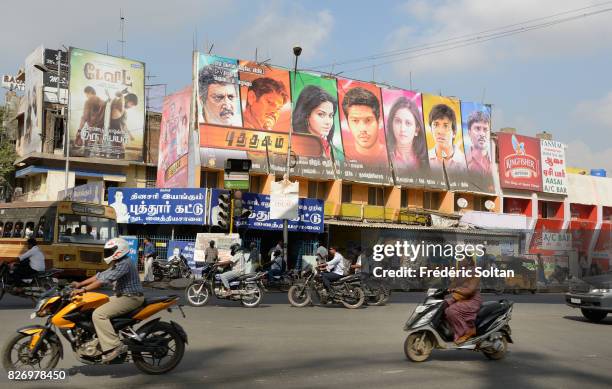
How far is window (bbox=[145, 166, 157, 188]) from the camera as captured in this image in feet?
121

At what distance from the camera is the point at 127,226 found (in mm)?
28531

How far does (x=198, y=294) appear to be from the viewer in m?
16.2

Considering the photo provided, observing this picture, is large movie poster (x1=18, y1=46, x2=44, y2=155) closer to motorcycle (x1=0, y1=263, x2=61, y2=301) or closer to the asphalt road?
motorcycle (x1=0, y1=263, x2=61, y2=301)

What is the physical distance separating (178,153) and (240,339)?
978 inches

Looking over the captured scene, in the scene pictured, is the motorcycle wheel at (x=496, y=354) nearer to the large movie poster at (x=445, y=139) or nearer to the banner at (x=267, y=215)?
the banner at (x=267, y=215)

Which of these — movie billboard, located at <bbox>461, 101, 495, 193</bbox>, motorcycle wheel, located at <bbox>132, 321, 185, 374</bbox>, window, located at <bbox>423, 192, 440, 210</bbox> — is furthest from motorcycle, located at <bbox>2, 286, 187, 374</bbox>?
movie billboard, located at <bbox>461, 101, 495, 193</bbox>

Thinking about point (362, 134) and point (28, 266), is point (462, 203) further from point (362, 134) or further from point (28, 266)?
point (28, 266)

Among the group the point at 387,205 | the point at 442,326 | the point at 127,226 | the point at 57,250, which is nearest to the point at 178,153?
the point at 127,226

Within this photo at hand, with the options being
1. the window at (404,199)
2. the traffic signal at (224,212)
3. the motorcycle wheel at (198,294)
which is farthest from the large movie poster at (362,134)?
the motorcycle wheel at (198,294)

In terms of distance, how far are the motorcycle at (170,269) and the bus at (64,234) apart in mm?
6013

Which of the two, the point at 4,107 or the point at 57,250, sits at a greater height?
the point at 4,107

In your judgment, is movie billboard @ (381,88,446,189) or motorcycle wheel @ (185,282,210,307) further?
movie billboard @ (381,88,446,189)

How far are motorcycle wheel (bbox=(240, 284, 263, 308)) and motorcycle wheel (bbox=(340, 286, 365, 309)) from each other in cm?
220

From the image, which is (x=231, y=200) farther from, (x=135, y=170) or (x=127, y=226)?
(x=135, y=170)
